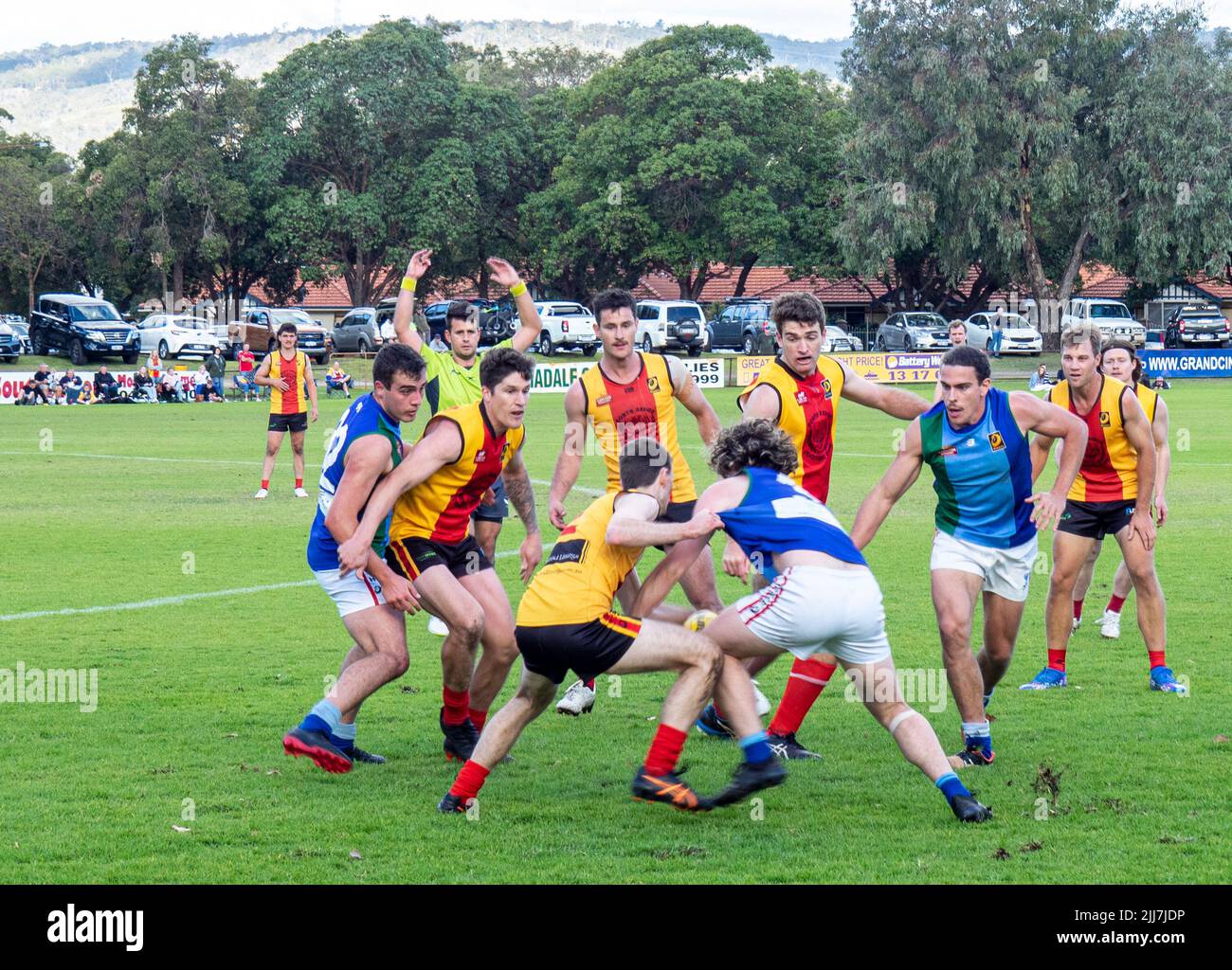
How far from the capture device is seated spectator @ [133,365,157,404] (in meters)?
42.8

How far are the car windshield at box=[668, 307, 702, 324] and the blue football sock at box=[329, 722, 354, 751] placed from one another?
49703 millimetres

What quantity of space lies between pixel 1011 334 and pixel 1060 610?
162 feet

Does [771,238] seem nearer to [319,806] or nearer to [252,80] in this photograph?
[252,80]

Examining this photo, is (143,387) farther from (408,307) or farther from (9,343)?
(408,307)

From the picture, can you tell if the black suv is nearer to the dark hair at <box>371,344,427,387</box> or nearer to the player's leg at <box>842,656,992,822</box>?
the dark hair at <box>371,344,427,387</box>

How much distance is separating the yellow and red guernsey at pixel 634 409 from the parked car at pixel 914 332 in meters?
48.0

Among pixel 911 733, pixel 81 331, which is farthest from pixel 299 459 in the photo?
pixel 81 331

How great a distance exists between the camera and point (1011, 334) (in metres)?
56.8

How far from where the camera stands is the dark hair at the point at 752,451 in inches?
262

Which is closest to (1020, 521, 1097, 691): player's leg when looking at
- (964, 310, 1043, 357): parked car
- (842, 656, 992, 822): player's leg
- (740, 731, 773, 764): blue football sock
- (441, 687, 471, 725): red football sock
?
(842, 656, 992, 822): player's leg

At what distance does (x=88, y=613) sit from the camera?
1184cm

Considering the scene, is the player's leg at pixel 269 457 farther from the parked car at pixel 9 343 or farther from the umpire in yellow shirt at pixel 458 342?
the parked car at pixel 9 343
